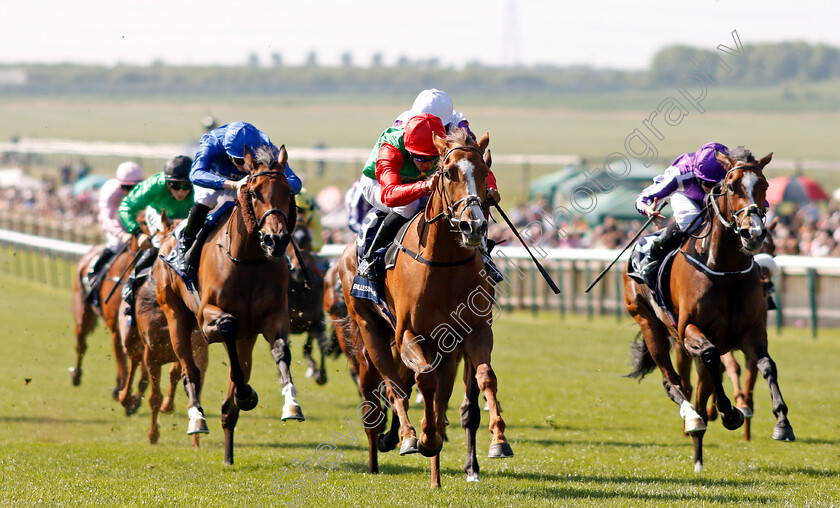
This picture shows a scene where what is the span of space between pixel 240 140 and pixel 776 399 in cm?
346

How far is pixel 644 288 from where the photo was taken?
7164 mm

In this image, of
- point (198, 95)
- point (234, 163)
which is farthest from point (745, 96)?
point (234, 163)

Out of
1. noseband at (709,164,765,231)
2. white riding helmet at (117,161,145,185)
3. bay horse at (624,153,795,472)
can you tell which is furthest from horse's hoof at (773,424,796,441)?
white riding helmet at (117,161,145,185)

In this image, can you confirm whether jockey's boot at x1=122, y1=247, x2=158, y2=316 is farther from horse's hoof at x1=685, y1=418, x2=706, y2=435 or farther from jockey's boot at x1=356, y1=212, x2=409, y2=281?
horse's hoof at x1=685, y1=418, x2=706, y2=435

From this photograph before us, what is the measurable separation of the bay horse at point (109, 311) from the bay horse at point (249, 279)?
7.39 ft

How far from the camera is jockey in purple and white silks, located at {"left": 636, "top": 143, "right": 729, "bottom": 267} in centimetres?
663

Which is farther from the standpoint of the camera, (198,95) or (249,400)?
(198,95)

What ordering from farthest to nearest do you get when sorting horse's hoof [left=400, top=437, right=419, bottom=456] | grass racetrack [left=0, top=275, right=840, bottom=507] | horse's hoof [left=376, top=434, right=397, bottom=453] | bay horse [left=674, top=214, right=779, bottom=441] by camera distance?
bay horse [left=674, top=214, right=779, bottom=441] < horse's hoof [left=376, top=434, right=397, bottom=453] < grass racetrack [left=0, top=275, right=840, bottom=507] < horse's hoof [left=400, top=437, right=419, bottom=456]

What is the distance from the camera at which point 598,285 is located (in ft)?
51.5

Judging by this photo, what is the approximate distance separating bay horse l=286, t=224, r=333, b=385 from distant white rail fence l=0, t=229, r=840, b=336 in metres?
1.74

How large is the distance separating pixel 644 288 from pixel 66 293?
14914mm

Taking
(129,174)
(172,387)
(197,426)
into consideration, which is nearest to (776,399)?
(197,426)

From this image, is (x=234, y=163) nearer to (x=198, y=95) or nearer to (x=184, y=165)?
(x=184, y=165)

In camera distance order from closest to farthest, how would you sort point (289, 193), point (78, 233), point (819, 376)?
point (289, 193)
point (819, 376)
point (78, 233)
